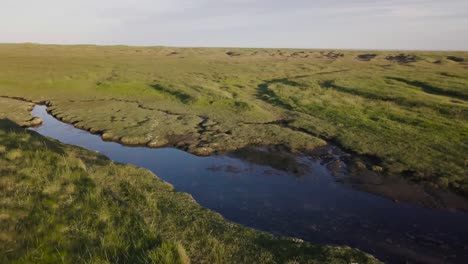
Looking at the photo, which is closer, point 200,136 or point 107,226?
point 107,226

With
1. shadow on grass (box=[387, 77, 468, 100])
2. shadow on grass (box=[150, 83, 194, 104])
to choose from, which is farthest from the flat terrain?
shadow on grass (box=[150, 83, 194, 104])

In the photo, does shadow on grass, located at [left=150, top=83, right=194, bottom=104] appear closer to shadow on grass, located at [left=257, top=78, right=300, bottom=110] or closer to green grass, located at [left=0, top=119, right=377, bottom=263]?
shadow on grass, located at [left=257, top=78, right=300, bottom=110]

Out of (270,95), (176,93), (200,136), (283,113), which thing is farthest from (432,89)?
(200,136)

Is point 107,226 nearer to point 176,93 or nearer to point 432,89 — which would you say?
point 176,93

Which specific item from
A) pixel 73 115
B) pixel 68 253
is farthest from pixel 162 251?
pixel 73 115

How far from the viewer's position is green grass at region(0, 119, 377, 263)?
35.3 ft

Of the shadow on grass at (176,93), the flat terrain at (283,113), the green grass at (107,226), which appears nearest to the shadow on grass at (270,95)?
the flat terrain at (283,113)

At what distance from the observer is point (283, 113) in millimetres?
45688

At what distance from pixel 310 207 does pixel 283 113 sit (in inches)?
964

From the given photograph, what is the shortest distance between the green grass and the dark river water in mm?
3658

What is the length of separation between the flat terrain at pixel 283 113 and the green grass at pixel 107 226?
1439 cm

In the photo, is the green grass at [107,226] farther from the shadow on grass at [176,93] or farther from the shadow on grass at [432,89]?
the shadow on grass at [432,89]

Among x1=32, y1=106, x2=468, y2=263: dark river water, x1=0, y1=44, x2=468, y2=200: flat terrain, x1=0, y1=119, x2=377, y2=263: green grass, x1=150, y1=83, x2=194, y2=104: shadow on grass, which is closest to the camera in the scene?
x1=0, y1=119, x2=377, y2=263: green grass

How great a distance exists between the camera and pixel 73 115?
151 ft
